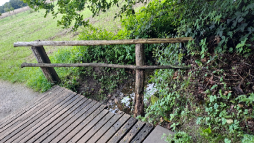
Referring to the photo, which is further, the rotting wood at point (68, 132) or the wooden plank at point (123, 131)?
A: the rotting wood at point (68, 132)

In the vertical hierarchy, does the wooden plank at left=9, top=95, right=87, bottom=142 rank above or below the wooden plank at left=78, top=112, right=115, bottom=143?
below

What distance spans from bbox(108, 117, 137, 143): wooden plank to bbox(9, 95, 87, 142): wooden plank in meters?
1.39

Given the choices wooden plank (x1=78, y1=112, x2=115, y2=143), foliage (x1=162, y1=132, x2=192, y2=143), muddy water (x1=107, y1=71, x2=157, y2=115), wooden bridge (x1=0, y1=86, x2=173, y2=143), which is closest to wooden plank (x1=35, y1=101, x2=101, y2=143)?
wooden bridge (x1=0, y1=86, x2=173, y2=143)

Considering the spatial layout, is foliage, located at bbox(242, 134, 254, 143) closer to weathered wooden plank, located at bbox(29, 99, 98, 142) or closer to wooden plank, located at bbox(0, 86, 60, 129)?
weathered wooden plank, located at bbox(29, 99, 98, 142)

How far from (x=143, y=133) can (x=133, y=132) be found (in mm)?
178

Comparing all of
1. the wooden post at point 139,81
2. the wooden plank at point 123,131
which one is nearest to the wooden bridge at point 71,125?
the wooden plank at point 123,131

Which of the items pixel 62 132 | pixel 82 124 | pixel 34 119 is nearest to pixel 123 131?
pixel 82 124

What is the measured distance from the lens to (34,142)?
3027mm

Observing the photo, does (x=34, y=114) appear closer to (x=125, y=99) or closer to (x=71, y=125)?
(x=71, y=125)

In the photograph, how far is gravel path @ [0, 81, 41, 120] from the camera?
488 centimetres

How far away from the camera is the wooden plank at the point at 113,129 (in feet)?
9.25

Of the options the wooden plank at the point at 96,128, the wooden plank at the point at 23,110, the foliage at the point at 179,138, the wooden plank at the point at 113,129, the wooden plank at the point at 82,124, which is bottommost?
the wooden plank at the point at 23,110

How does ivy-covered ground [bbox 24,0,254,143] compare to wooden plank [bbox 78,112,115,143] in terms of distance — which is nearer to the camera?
ivy-covered ground [bbox 24,0,254,143]

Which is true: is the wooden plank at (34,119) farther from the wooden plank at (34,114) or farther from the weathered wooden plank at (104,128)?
the weathered wooden plank at (104,128)
